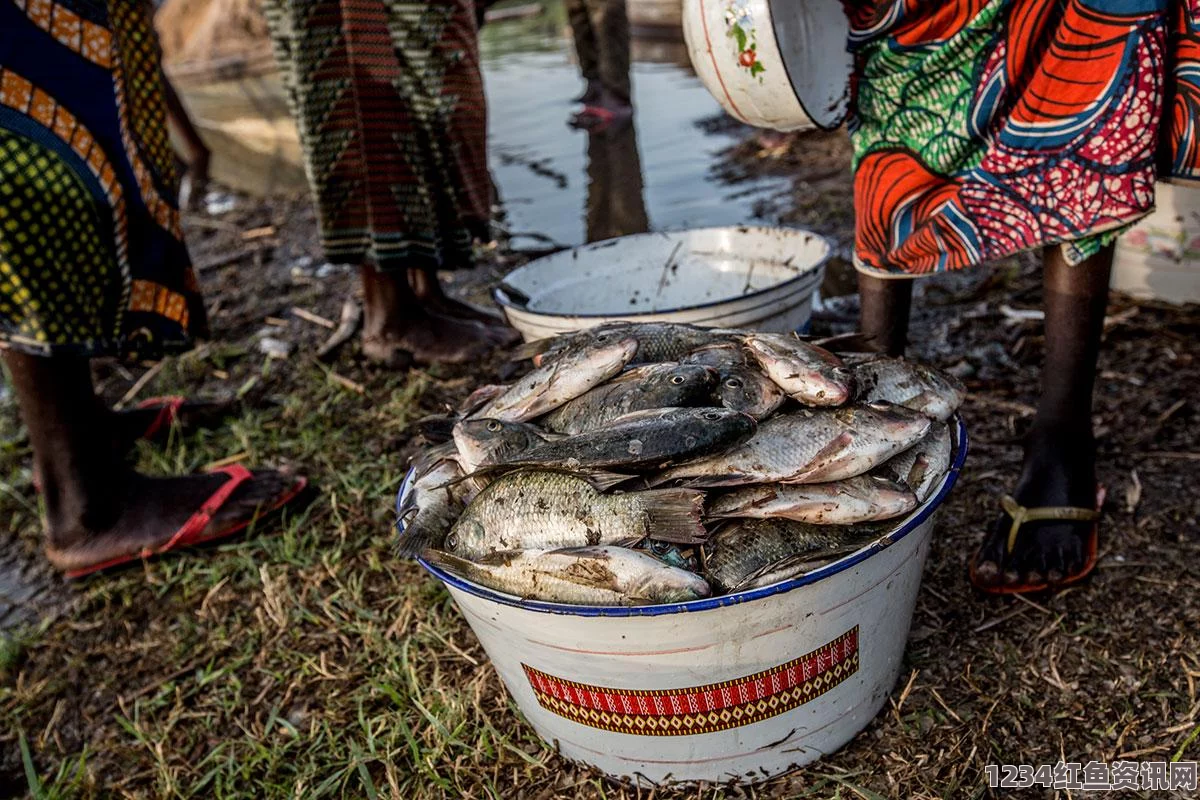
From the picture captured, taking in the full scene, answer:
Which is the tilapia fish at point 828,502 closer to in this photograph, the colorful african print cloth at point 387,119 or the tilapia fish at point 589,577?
the tilapia fish at point 589,577

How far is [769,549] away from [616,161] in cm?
560

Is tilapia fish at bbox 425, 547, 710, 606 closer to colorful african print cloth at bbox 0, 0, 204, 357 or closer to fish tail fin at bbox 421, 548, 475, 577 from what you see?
fish tail fin at bbox 421, 548, 475, 577

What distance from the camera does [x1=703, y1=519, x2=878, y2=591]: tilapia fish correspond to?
1.45 m

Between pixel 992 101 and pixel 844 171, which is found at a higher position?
pixel 992 101

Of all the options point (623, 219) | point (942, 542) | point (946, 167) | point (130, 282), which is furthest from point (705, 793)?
point (623, 219)

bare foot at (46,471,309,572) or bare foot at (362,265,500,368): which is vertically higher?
bare foot at (362,265,500,368)

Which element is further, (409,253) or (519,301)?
(409,253)

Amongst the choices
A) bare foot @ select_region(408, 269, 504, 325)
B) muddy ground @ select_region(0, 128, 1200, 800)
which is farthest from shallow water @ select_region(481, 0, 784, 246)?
muddy ground @ select_region(0, 128, 1200, 800)

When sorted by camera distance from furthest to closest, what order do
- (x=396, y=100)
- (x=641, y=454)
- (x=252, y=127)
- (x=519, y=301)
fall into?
1. (x=252, y=127)
2. (x=396, y=100)
3. (x=519, y=301)
4. (x=641, y=454)

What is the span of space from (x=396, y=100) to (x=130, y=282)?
1.24 m

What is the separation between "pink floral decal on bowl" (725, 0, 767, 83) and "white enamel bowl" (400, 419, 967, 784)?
3.06ft

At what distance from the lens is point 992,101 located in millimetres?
1950

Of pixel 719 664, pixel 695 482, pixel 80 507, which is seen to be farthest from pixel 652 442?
pixel 80 507

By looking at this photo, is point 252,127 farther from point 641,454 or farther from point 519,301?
point 641,454
